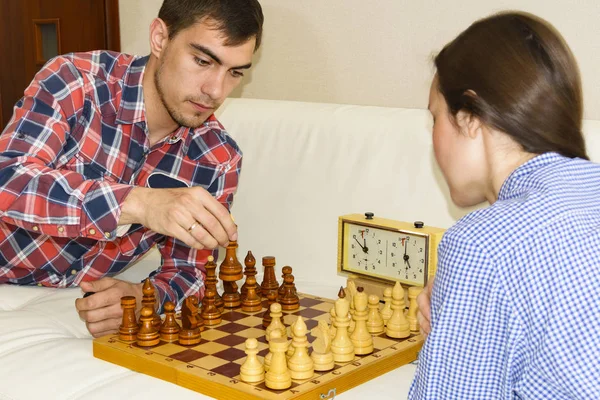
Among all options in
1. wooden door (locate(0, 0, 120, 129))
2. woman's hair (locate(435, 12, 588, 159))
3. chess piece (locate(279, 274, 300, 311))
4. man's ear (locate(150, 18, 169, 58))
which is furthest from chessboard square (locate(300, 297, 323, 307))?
wooden door (locate(0, 0, 120, 129))

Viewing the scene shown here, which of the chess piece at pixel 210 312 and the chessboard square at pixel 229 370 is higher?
the chess piece at pixel 210 312

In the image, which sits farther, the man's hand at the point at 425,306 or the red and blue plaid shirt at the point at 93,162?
the red and blue plaid shirt at the point at 93,162

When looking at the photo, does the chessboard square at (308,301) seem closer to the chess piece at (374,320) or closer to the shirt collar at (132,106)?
the chess piece at (374,320)

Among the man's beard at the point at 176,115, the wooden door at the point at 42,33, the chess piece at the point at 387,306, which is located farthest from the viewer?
the wooden door at the point at 42,33

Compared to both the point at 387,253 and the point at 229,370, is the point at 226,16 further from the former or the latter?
the point at 229,370

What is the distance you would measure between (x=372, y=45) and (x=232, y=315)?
1.09 meters

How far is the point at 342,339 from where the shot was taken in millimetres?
1485

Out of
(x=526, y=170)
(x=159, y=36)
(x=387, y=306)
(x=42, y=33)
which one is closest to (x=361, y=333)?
(x=387, y=306)

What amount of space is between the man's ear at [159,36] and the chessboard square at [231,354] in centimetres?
89

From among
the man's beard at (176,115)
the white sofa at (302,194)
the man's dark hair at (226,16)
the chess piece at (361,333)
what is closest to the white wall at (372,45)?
the white sofa at (302,194)

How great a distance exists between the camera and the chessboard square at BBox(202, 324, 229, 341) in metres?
1.61

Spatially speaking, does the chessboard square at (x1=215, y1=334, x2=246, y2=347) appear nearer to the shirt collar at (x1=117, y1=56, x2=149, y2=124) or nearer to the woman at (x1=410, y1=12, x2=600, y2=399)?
the woman at (x1=410, y1=12, x2=600, y2=399)

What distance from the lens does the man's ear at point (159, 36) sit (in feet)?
6.73

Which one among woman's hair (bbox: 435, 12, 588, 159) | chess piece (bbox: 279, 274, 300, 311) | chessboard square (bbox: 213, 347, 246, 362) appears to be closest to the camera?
woman's hair (bbox: 435, 12, 588, 159)
